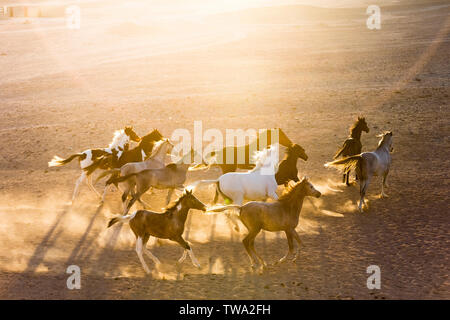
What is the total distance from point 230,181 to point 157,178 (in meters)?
1.85

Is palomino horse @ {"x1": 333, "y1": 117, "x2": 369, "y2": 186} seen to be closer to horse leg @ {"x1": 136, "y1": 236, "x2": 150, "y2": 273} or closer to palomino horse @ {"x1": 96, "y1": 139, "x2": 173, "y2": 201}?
palomino horse @ {"x1": 96, "y1": 139, "x2": 173, "y2": 201}

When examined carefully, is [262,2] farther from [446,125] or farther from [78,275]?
[78,275]

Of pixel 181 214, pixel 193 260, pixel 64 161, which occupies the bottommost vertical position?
pixel 193 260

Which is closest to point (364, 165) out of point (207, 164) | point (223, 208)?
point (207, 164)

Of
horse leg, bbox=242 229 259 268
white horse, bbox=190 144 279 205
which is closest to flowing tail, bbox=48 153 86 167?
white horse, bbox=190 144 279 205

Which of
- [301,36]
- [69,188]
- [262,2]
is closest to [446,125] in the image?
[69,188]

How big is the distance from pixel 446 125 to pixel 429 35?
93.9 ft

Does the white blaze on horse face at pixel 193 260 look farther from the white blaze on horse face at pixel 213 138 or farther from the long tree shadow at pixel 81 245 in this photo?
the white blaze on horse face at pixel 213 138

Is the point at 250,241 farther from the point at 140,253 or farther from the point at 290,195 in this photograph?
the point at 140,253

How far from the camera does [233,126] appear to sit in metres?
22.5

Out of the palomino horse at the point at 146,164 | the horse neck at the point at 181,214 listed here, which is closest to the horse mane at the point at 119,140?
the palomino horse at the point at 146,164

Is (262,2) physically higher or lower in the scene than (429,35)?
higher

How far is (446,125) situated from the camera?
816 inches

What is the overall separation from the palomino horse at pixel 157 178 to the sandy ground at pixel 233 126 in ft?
2.99
